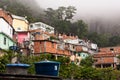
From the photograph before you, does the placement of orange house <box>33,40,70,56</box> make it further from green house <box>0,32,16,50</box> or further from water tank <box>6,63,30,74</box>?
water tank <box>6,63,30,74</box>

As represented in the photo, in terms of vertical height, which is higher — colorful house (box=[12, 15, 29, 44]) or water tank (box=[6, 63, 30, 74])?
colorful house (box=[12, 15, 29, 44])

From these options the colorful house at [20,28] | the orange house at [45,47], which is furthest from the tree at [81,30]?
the orange house at [45,47]

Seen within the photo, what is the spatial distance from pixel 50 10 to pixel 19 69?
9972cm

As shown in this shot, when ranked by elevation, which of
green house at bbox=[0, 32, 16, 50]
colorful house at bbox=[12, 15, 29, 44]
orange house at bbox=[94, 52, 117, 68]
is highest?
colorful house at bbox=[12, 15, 29, 44]

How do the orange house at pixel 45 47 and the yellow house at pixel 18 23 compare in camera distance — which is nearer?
the orange house at pixel 45 47

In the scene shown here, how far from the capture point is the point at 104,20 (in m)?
158

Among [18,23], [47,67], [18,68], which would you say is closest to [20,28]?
→ [18,23]

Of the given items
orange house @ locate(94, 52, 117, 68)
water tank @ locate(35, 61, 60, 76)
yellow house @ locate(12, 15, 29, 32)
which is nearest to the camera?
water tank @ locate(35, 61, 60, 76)

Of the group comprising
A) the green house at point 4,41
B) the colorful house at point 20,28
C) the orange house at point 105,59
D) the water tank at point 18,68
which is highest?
the colorful house at point 20,28

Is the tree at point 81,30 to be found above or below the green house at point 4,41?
above

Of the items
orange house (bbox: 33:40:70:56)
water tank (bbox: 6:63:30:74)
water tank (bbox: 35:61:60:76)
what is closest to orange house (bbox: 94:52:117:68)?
orange house (bbox: 33:40:70:56)

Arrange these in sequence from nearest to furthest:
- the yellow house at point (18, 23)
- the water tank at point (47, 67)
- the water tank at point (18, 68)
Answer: the water tank at point (18, 68) < the water tank at point (47, 67) < the yellow house at point (18, 23)

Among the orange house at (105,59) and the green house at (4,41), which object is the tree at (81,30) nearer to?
the orange house at (105,59)

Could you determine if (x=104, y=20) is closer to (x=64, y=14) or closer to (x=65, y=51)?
(x=64, y=14)
